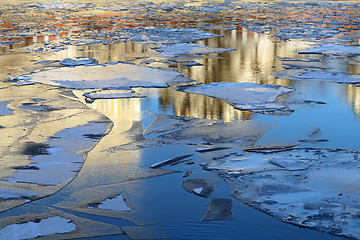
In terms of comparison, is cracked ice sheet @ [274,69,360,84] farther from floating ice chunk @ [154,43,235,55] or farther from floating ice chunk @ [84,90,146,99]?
floating ice chunk @ [154,43,235,55]

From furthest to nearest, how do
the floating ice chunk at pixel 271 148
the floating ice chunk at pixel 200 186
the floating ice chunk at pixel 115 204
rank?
the floating ice chunk at pixel 271 148 < the floating ice chunk at pixel 200 186 < the floating ice chunk at pixel 115 204

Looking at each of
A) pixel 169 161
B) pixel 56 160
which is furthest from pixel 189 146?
pixel 56 160

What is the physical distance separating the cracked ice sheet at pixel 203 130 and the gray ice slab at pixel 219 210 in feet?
6.28

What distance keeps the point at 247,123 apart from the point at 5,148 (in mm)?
3676

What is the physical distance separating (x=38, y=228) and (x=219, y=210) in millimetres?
1773

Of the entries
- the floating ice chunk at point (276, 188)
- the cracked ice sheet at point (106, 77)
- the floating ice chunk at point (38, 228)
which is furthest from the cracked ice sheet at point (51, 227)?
the cracked ice sheet at point (106, 77)

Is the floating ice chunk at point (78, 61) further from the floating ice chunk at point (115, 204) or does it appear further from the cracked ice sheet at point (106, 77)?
the floating ice chunk at point (115, 204)

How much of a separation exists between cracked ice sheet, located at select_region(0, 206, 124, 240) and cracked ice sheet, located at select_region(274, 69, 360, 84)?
314 inches

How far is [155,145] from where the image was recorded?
689cm

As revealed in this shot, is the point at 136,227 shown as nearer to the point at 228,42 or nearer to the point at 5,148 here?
the point at 5,148

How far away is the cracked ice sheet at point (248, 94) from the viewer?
8.77 meters

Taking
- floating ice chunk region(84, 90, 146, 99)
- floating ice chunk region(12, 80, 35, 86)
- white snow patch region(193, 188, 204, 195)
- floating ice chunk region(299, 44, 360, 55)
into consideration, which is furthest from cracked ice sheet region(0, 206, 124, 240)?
floating ice chunk region(299, 44, 360, 55)

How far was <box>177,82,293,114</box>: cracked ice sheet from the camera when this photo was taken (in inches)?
345

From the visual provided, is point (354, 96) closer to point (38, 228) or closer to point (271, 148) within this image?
point (271, 148)
